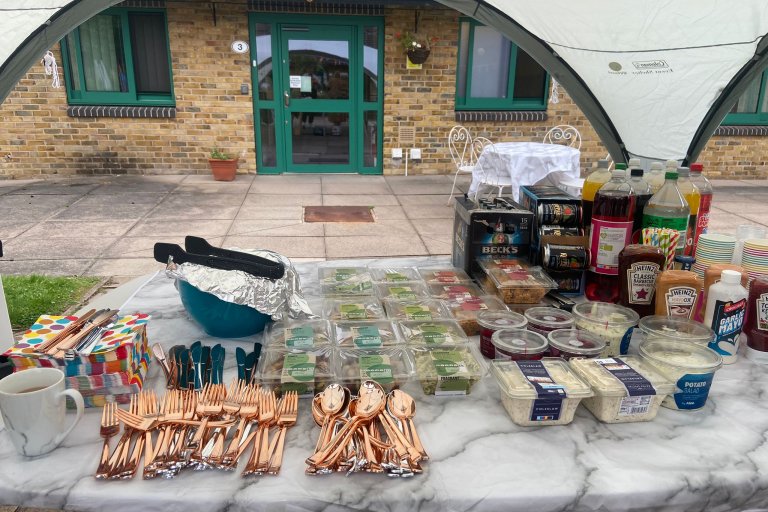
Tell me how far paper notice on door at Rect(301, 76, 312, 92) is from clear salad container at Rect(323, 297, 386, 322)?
7.62m

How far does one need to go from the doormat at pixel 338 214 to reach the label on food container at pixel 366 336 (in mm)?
4927

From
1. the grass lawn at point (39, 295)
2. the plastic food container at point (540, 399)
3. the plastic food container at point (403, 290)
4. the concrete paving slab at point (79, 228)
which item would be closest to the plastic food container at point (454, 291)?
the plastic food container at point (403, 290)

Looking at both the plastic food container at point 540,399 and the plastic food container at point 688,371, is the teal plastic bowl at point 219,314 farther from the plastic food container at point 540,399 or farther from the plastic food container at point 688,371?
the plastic food container at point 688,371

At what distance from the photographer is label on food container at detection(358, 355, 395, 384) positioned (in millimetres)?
1380

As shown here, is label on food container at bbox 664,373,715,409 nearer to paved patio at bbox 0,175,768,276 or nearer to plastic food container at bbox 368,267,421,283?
plastic food container at bbox 368,267,421,283

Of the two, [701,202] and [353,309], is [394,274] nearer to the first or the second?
[353,309]

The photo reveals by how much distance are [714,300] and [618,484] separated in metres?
0.72

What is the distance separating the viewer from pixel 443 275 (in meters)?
2.11

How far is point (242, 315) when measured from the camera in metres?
1.67

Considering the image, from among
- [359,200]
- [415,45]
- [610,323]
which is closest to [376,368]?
[610,323]

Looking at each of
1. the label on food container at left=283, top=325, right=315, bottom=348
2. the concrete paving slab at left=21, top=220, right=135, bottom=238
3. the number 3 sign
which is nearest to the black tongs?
the label on food container at left=283, top=325, right=315, bottom=348

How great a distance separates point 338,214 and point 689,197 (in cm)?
512

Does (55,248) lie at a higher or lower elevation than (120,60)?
lower

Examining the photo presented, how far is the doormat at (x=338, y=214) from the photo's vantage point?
6.53m
